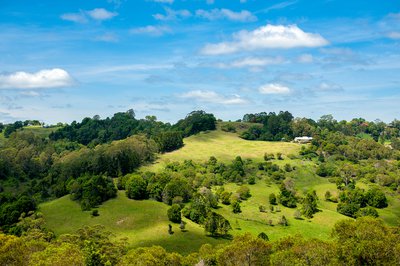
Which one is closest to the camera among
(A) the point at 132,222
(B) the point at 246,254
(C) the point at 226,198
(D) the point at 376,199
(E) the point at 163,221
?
(B) the point at 246,254

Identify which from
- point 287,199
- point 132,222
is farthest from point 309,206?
point 132,222

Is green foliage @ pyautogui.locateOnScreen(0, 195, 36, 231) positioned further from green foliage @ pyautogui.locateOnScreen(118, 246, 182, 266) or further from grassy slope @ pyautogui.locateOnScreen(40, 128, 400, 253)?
green foliage @ pyautogui.locateOnScreen(118, 246, 182, 266)

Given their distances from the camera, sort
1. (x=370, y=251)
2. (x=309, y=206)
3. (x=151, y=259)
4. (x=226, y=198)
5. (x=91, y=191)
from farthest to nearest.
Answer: (x=226, y=198) < (x=309, y=206) < (x=91, y=191) < (x=151, y=259) < (x=370, y=251)

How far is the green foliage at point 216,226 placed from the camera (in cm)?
11125

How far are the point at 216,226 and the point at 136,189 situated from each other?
115 ft

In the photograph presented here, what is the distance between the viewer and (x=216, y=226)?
11175 cm

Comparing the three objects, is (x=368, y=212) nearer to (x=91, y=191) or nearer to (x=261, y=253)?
(x=261, y=253)

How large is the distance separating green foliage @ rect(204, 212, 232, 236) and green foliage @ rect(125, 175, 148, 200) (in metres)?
30.3

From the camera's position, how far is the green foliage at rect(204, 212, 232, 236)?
11125 cm

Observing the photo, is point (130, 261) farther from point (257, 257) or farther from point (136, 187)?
point (136, 187)

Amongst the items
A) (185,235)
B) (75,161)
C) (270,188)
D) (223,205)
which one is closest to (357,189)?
(270,188)

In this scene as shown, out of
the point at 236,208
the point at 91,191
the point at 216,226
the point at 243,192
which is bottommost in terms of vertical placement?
the point at 216,226

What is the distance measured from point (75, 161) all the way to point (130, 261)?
114m

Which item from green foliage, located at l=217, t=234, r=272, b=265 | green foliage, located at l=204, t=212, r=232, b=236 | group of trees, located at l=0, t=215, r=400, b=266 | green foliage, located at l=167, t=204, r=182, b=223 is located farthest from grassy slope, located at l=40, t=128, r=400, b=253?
green foliage, located at l=217, t=234, r=272, b=265
